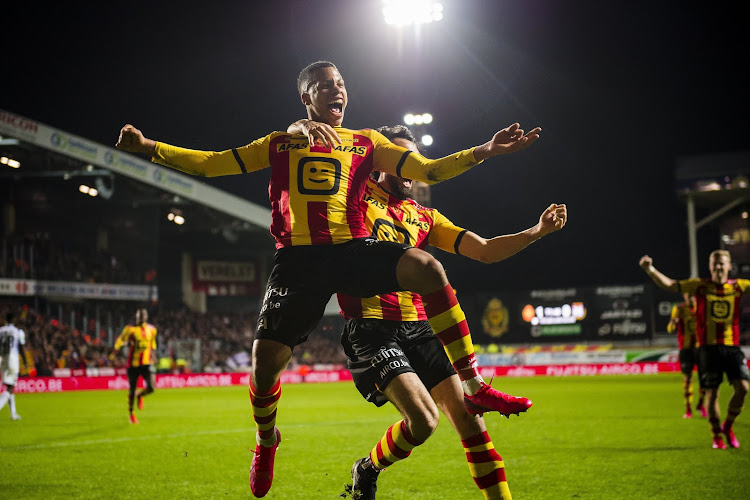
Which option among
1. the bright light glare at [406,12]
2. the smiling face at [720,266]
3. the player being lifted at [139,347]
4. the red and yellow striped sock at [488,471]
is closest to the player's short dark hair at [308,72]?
the red and yellow striped sock at [488,471]

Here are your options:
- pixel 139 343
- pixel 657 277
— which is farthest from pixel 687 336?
pixel 139 343

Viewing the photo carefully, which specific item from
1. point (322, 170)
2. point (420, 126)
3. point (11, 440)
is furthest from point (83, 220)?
point (322, 170)

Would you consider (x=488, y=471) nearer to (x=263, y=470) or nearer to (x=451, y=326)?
(x=451, y=326)

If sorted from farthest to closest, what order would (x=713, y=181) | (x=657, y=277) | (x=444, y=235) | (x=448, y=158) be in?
(x=713, y=181) → (x=657, y=277) → (x=444, y=235) → (x=448, y=158)

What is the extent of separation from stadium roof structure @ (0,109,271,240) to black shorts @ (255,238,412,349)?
89.2 feet

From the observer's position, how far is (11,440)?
1244 cm

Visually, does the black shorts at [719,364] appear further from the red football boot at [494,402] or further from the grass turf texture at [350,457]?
the red football boot at [494,402]

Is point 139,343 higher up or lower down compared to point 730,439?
higher up

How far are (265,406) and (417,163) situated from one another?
6.11 feet

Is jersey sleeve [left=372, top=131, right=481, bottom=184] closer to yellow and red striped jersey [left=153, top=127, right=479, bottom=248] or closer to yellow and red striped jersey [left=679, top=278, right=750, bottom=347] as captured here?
yellow and red striped jersey [left=153, top=127, right=479, bottom=248]

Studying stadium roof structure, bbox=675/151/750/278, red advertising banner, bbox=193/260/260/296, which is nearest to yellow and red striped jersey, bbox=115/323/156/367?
red advertising banner, bbox=193/260/260/296

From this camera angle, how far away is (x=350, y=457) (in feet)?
32.4

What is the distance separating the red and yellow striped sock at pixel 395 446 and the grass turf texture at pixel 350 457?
161 cm

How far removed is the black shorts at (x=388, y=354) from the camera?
5.25 meters
